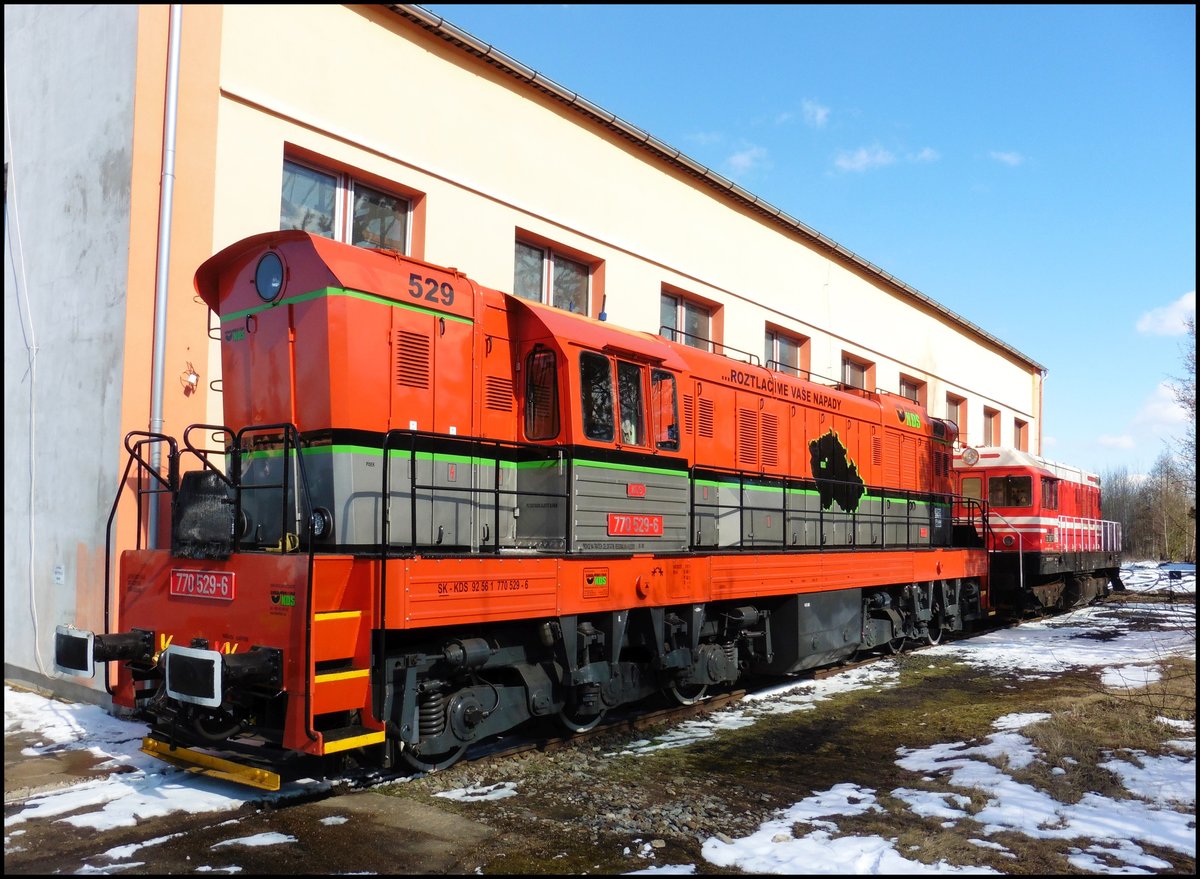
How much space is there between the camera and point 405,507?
22.8ft

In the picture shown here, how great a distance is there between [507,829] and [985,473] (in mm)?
16565

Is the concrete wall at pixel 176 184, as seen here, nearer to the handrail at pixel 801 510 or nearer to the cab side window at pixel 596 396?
the cab side window at pixel 596 396

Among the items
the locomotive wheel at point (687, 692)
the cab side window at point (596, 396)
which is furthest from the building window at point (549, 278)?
the locomotive wheel at point (687, 692)

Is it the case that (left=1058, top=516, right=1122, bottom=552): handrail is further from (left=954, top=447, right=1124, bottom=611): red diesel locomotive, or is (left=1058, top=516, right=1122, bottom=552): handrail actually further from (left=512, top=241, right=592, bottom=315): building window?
(left=512, top=241, right=592, bottom=315): building window

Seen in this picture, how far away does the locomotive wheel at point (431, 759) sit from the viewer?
6.64 metres

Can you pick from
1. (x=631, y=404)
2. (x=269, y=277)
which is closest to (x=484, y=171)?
(x=631, y=404)

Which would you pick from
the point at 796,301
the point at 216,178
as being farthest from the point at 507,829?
the point at 796,301

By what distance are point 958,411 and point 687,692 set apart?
67.6ft

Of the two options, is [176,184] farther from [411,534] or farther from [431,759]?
[431,759]

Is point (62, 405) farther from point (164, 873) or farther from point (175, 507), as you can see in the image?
point (164, 873)

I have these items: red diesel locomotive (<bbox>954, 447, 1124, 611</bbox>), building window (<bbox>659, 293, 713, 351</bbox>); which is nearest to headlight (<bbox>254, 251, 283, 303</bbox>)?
building window (<bbox>659, 293, 713, 351</bbox>)

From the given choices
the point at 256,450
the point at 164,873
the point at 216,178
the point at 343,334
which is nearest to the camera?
the point at 164,873

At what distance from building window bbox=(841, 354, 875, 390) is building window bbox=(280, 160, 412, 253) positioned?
12.9 m

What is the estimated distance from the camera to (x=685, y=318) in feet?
53.2
